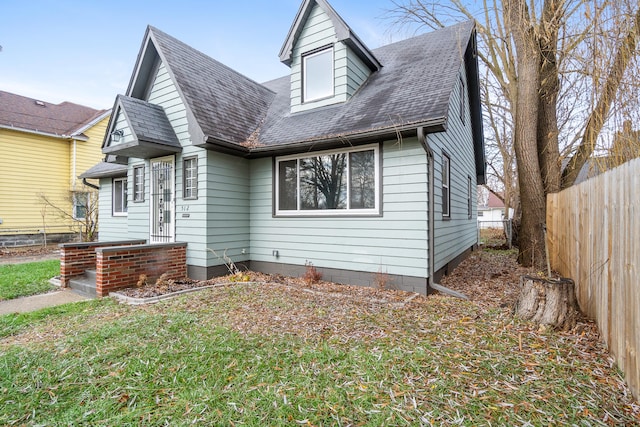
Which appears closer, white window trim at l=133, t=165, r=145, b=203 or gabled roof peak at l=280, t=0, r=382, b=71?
Result: gabled roof peak at l=280, t=0, r=382, b=71

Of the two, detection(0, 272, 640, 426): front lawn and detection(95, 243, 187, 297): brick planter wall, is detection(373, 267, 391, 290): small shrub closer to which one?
detection(0, 272, 640, 426): front lawn

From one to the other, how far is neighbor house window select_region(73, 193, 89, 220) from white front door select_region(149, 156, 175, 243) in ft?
31.4

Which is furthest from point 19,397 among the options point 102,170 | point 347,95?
point 102,170

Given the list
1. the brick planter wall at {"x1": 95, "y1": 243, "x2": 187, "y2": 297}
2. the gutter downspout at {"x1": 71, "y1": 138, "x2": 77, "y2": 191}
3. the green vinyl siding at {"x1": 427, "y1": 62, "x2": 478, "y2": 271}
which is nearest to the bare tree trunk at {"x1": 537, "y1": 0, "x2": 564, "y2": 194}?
the green vinyl siding at {"x1": 427, "y1": 62, "x2": 478, "y2": 271}

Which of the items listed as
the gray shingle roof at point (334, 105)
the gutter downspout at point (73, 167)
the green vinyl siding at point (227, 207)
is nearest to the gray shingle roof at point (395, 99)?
the gray shingle roof at point (334, 105)

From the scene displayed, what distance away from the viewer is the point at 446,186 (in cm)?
794

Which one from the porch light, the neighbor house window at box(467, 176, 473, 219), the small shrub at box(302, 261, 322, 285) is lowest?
the small shrub at box(302, 261, 322, 285)

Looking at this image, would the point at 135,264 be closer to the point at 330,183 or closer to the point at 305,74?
the point at 330,183

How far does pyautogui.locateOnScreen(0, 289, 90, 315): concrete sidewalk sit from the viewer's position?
208 inches

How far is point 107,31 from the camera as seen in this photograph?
37.5 feet

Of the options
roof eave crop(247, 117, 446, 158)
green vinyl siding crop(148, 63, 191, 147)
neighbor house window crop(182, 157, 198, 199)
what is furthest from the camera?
green vinyl siding crop(148, 63, 191, 147)

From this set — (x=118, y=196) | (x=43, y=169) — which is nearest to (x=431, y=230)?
(x=118, y=196)

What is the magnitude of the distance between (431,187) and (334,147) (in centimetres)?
215

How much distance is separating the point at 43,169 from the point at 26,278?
9806 millimetres
